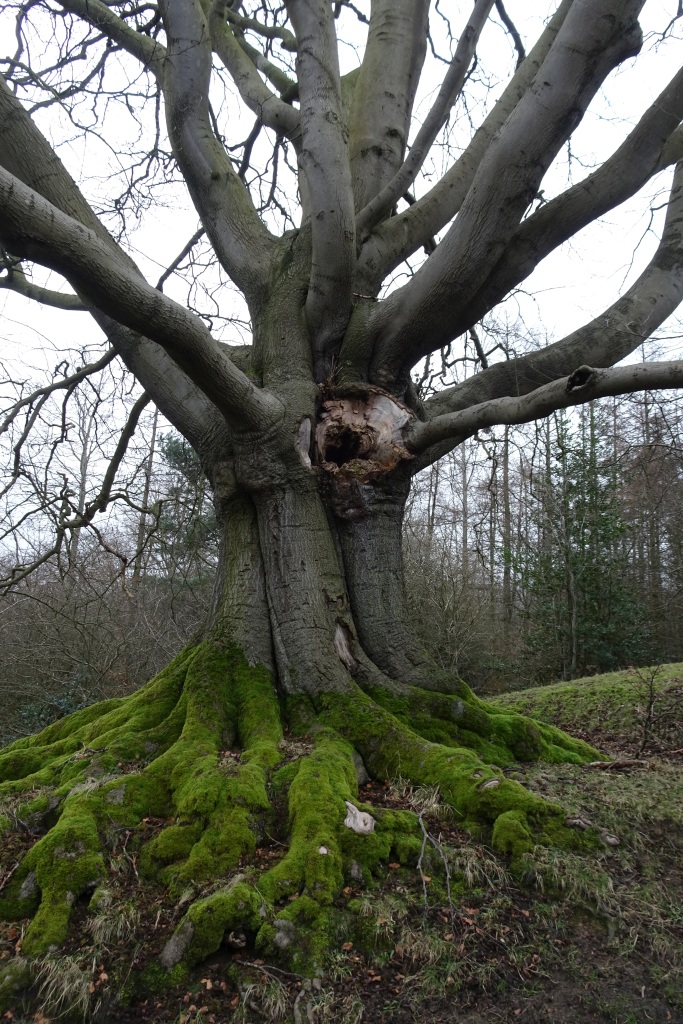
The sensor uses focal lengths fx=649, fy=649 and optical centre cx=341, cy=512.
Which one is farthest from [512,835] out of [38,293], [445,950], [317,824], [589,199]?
[38,293]

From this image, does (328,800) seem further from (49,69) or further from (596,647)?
(596,647)

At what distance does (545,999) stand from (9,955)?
1.98 meters

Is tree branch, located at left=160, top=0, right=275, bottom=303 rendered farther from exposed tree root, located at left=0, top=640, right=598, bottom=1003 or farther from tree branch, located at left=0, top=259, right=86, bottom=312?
exposed tree root, located at left=0, top=640, right=598, bottom=1003

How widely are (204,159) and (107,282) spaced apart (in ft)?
7.90

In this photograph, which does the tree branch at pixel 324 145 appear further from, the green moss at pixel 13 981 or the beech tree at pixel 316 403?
the green moss at pixel 13 981

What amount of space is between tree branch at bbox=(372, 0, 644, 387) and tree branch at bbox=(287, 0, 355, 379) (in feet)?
1.70

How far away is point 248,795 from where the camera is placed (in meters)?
3.01

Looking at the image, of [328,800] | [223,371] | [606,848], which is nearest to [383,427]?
[223,371]

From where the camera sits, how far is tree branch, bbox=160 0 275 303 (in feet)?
14.5

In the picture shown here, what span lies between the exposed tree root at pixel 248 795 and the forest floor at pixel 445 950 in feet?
0.28

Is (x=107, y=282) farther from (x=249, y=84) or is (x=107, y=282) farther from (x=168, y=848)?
(x=249, y=84)

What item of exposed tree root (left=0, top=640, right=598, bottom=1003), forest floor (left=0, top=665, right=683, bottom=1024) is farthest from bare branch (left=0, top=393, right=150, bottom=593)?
forest floor (left=0, top=665, right=683, bottom=1024)

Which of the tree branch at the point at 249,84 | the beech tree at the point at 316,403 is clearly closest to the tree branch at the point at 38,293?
the beech tree at the point at 316,403

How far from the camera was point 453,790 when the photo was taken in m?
3.24
